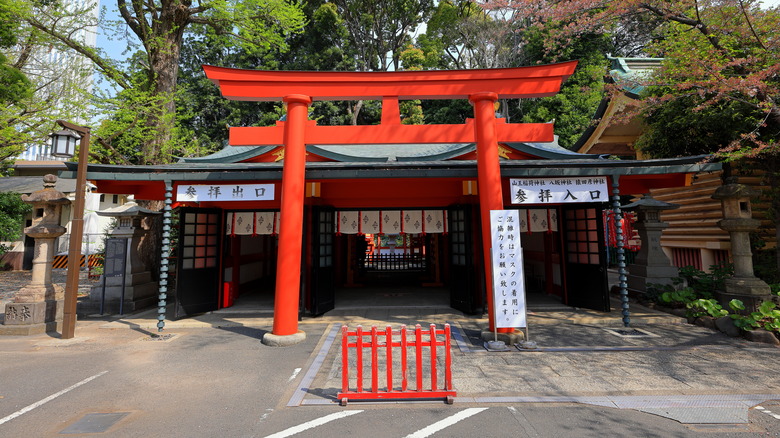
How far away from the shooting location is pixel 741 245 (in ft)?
24.1

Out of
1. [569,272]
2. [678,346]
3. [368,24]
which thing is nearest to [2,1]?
[569,272]

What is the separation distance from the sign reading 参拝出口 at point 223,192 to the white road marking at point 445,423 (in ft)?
18.9

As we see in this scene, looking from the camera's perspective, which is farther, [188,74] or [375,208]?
[188,74]

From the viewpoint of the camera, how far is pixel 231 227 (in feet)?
32.0

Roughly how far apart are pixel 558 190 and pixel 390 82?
440 cm

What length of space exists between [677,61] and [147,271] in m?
16.4

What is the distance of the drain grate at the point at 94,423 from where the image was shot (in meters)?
3.68

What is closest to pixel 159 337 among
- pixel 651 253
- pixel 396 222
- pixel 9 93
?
pixel 396 222

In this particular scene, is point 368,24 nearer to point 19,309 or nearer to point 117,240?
point 117,240

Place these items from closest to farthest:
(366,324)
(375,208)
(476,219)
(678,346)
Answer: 1. (678,346)
2. (366,324)
3. (476,219)
4. (375,208)

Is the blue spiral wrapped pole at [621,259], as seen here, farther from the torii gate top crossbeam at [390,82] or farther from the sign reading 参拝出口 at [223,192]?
the sign reading 参拝出口 at [223,192]

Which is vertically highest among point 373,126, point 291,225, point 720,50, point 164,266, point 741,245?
point 720,50

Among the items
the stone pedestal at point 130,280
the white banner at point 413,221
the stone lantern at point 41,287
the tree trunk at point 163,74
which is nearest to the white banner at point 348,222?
the white banner at point 413,221

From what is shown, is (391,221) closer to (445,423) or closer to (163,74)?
(445,423)
